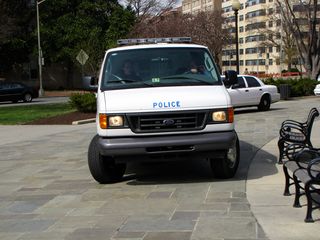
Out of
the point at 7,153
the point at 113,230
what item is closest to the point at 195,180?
the point at 113,230

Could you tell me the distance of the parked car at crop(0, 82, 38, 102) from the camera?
3719cm

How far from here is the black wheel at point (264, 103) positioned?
22.0 meters

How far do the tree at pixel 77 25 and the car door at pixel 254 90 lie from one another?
92.7 feet

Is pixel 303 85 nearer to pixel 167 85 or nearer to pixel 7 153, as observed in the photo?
pixel 7 153

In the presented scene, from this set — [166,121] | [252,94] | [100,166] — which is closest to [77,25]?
[252,94]

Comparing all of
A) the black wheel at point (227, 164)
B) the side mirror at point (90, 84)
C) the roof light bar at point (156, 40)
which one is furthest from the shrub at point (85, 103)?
the black wheel at point (227, 164)

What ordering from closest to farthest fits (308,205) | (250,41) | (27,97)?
(308,205) < (27,97) < (250,41)

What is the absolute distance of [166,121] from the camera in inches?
299

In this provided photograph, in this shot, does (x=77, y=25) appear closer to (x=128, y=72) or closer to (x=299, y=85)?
(x=299, y=85)

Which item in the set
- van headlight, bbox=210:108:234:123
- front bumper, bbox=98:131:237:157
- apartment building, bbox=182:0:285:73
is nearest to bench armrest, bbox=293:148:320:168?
front bumper, bbox=98:131:237:157

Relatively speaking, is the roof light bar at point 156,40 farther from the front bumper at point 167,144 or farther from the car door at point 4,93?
the car door at point 4,93

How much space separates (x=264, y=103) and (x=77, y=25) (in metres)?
32.7

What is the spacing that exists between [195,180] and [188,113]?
4.10ft

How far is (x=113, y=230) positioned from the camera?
582 centimetres
